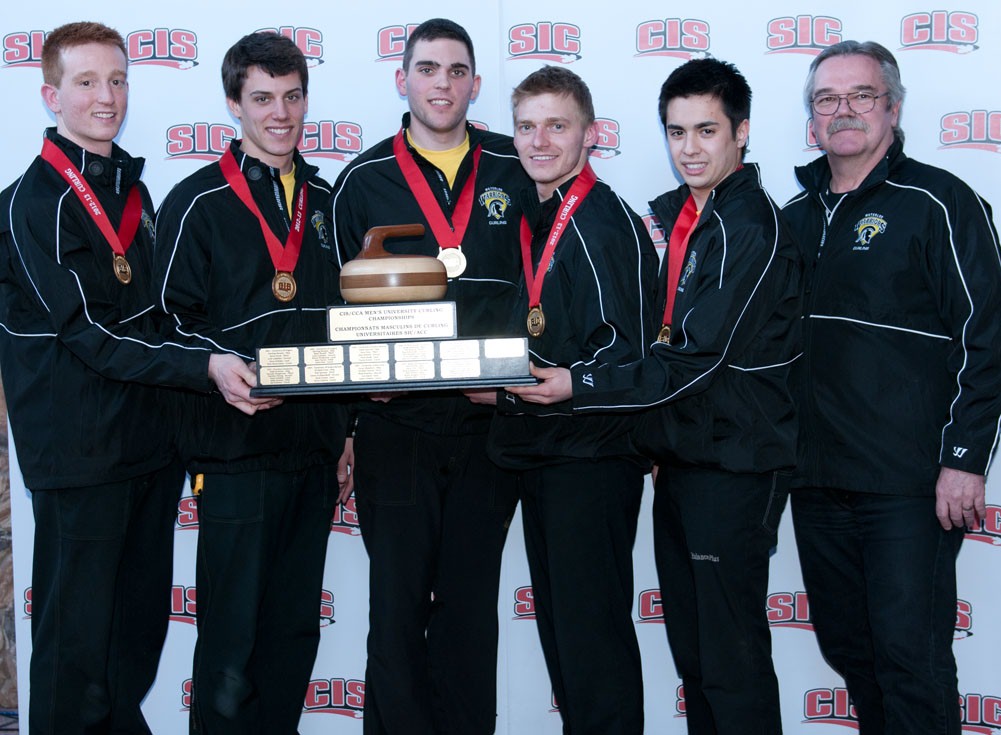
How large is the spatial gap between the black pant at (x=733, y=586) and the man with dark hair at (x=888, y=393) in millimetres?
345

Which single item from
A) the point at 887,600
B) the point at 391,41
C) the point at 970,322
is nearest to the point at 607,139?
the point at 391,41

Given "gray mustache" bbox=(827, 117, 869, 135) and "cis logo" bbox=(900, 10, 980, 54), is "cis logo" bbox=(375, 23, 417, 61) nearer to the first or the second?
"gray mustache" bbox=(827, 117, 869, 135)

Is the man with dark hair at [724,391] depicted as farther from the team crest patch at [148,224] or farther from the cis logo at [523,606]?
the team crest patch at [148,224]

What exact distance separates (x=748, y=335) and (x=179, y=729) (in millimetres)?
2803

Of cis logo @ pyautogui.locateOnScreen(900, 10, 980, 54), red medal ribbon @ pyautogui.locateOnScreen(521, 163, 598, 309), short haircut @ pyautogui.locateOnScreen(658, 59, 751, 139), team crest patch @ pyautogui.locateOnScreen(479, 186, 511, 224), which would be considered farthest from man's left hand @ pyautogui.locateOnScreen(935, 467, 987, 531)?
cis logo @ pyautogui.locateOnScreen(900, 10, 980, 54)

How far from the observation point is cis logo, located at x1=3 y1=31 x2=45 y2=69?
3914mm

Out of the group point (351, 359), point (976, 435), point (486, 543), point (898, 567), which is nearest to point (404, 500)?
point (486, 543)

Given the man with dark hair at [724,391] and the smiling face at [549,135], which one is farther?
the smiling face at [549,135]

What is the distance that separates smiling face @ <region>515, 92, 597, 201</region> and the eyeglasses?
75cm

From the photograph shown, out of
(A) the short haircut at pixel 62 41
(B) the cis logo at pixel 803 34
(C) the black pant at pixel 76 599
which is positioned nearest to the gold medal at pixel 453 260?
(C) the black pant at pixel 76 599

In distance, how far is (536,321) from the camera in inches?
117

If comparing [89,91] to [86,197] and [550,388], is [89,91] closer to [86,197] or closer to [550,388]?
[86,197]

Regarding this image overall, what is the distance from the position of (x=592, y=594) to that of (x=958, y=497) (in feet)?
3.53

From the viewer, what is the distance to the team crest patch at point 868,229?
3035 mm
